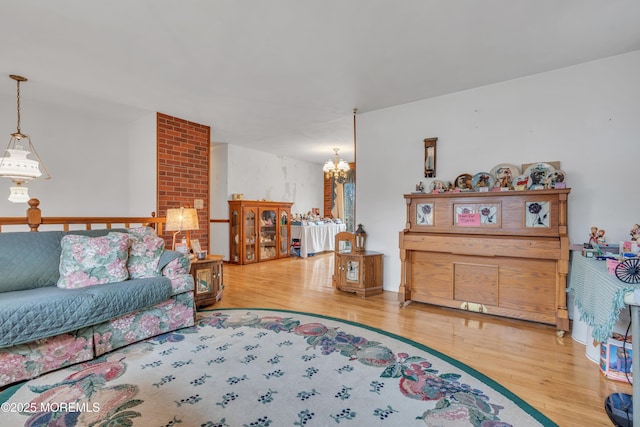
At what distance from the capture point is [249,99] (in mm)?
3730

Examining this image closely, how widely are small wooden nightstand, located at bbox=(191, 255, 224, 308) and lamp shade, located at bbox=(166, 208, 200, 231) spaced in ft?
1.28

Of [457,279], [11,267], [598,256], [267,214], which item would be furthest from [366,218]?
[11,267]

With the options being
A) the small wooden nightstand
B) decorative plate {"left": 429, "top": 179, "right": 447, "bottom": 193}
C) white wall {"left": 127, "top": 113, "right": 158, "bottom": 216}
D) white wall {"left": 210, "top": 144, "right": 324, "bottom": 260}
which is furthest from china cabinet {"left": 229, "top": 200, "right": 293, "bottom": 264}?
decorative plate {"left": 429, "top": 179, "right": 447, "bottom": 193}

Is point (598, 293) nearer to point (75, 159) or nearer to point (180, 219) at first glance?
point (180, 219)

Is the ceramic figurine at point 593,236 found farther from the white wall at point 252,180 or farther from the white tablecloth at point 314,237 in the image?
the white wall at point 252,180

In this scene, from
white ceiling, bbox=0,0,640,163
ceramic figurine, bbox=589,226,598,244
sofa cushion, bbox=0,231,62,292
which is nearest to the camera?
white ceiling, bbox=0,0,640,163

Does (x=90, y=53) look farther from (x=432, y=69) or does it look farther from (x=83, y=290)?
(x=432, y=69)

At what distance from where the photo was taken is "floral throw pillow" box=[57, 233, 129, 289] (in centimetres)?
233

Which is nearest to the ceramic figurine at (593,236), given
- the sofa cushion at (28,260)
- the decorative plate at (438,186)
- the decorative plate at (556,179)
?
the decorative plate at (556,179)

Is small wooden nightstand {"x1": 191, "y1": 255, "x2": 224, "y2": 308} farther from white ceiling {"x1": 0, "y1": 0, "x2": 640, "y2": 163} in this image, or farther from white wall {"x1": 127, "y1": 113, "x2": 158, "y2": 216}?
white ceiling {"x1": 0, "y1": 0, "x2": 640, "y2": 163}

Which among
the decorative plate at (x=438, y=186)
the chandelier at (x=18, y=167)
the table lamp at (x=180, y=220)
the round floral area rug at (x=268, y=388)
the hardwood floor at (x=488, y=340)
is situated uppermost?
the chandelier at (x=18, y=167)

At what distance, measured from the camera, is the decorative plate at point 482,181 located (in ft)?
10.5

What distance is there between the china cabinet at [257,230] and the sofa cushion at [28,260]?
369 centimetres

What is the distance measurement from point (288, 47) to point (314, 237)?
5182 mm
